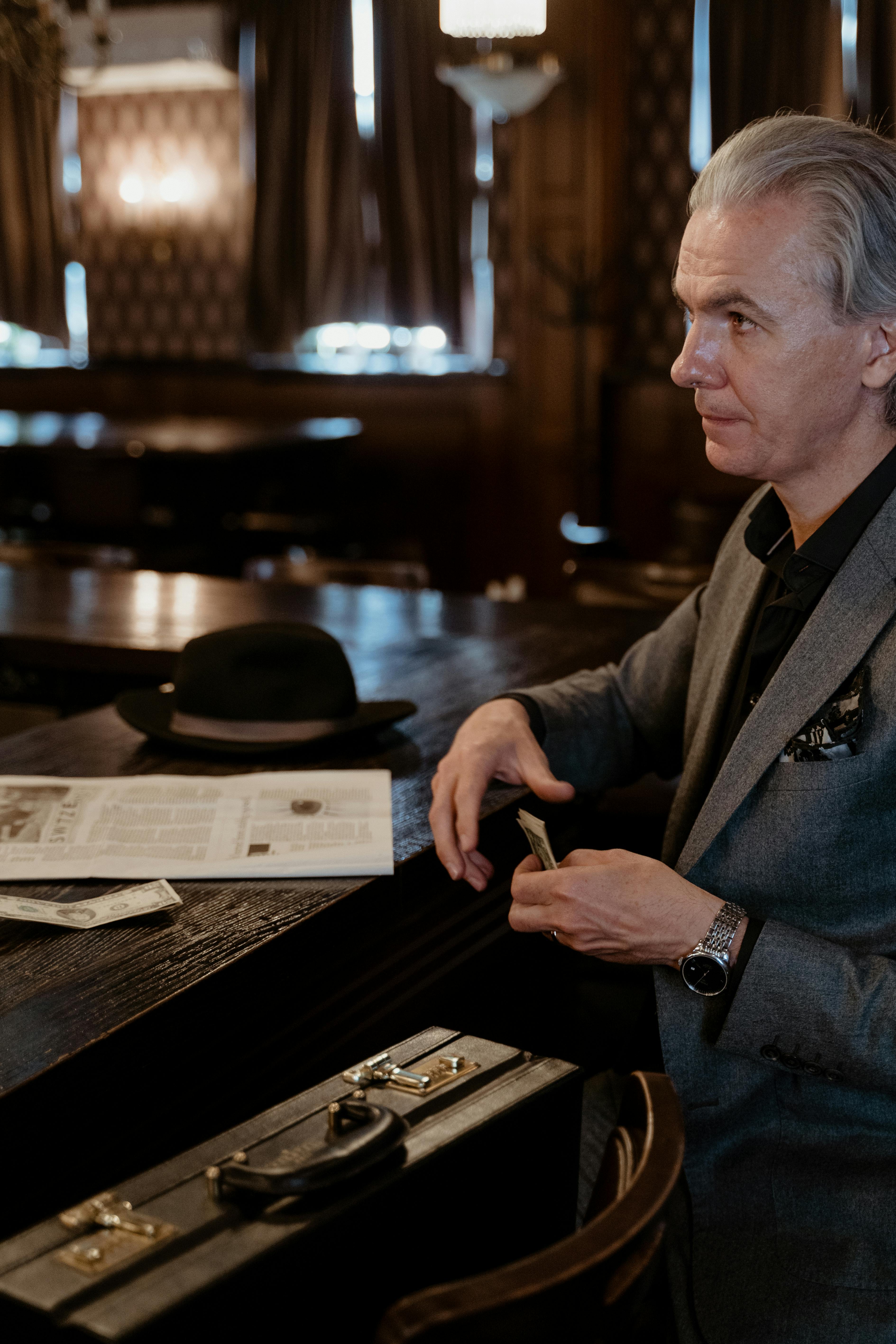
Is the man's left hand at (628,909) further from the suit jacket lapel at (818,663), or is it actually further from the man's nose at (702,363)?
the man's nose at (702,363)

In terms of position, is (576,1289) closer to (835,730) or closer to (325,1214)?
(325,1214)

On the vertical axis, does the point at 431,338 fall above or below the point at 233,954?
above

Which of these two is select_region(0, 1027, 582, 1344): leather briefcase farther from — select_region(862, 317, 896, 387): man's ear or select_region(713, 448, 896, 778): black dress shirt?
select_region(862, 317, 896, 387): man's ear

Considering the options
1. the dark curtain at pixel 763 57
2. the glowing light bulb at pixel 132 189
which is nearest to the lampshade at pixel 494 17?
the dark curtain at pixel 763 57

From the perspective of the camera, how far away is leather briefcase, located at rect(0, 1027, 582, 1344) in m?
0.79

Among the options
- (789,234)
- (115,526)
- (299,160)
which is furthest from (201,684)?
(299,160)

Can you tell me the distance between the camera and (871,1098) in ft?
4.20

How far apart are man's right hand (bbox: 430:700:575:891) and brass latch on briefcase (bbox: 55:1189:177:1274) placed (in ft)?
2.21

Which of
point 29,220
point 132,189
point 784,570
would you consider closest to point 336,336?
A: point 132,189

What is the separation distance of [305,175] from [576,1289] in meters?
7.19

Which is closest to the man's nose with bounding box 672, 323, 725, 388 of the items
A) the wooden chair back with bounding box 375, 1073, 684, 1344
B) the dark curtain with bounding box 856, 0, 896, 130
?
the wooden chair back with bounding box 375, 1073, 684, 1344

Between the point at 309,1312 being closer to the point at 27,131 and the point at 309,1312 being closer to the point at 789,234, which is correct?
the point at 789,234

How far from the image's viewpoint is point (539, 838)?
4.32 ft

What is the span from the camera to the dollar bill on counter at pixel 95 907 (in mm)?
1286
